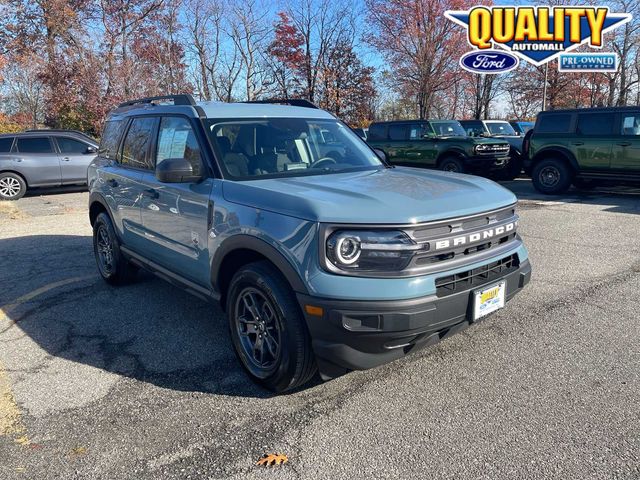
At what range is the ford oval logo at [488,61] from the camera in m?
21.3

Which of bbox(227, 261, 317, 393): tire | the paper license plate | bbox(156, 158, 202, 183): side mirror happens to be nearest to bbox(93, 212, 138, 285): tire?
bbox(156, 158, 202, 183): side mirror

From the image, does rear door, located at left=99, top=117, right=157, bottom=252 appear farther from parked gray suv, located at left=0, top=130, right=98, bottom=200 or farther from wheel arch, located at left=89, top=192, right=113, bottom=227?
parked gray suv, located at left=0, top=130, right=98, bottom=200

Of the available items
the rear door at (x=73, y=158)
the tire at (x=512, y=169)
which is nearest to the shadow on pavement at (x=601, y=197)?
the tire at (x=512, y=169)

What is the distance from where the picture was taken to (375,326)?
2611 millimetres

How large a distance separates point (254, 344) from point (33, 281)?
12.5ft

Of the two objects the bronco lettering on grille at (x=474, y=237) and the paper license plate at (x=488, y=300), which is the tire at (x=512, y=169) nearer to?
the bronco lettering on grille at (x=474, y=237)

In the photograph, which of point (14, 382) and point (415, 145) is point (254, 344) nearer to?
point (14, 382)

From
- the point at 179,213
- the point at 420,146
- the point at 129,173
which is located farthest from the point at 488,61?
the point at 179,213

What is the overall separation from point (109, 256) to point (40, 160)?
9786 mm

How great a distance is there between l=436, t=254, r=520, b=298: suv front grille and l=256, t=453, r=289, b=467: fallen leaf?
120 centimetres

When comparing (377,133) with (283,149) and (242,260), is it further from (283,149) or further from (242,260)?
(242,260)

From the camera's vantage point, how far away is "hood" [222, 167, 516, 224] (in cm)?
271

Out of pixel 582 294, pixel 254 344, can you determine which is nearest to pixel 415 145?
pixel 582 294

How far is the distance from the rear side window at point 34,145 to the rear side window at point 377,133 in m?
9.31
